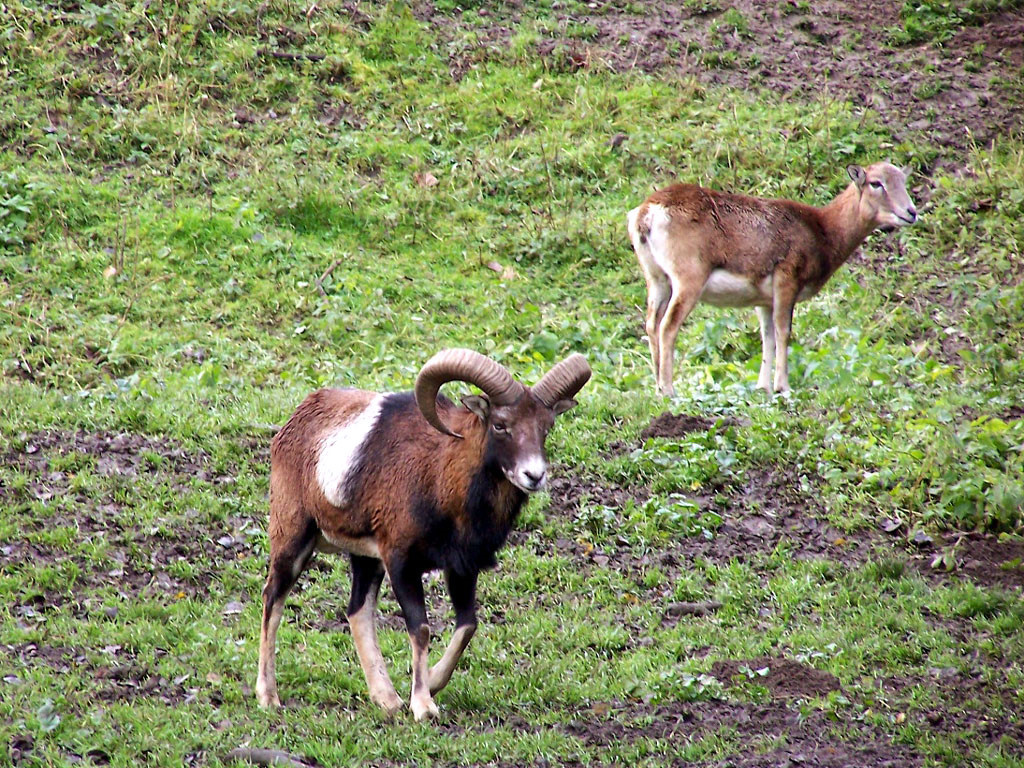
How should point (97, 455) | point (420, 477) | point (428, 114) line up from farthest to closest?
point (428, 114) → point (97, 455) → point (420, 477)

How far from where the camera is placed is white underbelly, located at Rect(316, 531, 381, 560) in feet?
24.0

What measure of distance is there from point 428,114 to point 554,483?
31.1 feet

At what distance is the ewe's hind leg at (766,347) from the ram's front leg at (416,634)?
5.79 meters

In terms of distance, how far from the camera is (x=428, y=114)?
59.2 ft

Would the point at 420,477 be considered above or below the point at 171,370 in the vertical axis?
above

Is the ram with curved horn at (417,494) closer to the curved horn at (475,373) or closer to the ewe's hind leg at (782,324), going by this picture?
the curved horn at (475,373)

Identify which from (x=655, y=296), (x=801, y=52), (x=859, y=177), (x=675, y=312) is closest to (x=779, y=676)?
(x=675, y=312)

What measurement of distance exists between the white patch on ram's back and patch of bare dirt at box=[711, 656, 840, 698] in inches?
96.8

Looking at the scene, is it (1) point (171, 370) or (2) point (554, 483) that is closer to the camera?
(2) point (554, 483)

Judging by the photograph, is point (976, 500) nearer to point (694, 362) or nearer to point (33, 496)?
point (694, 362)

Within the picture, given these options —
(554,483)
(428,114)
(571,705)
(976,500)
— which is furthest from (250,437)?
(428,114)

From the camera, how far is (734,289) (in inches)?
487

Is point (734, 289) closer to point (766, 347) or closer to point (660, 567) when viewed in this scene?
point (766, 347)

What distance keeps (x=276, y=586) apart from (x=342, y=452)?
88cm
